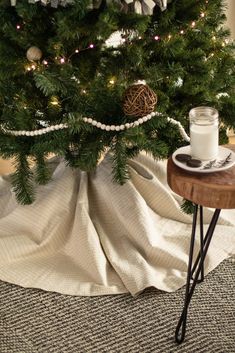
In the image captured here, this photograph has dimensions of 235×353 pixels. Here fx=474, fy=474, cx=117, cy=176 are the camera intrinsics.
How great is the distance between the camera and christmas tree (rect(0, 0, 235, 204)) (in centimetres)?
123

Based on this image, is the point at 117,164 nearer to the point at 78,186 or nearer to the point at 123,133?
the point at 123,133

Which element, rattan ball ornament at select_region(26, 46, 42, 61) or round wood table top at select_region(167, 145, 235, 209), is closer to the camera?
round wood table top at select_region(167, 145, 235, 209)

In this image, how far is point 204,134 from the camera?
0.98 metres

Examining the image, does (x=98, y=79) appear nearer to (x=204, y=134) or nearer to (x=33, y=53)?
(x=33, y=53)

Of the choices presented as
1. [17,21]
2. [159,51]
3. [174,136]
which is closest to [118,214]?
[174,136]

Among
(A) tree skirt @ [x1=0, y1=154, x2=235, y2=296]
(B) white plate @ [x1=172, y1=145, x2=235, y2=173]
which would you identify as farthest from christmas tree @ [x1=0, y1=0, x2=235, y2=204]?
(B) white plate @ [x1=172, y1=145, x2=235, y2=173]

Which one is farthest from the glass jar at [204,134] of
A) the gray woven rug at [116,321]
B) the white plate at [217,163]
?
the gray woven rug at [116,321]

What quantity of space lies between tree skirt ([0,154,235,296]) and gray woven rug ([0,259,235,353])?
0.04 meters

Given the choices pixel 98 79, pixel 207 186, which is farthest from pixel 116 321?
pixel 98 79

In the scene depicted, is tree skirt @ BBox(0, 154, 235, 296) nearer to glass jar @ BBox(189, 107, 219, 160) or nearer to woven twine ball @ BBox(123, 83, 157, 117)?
woven twine ball @ BBox(123, 83, 157, 117)

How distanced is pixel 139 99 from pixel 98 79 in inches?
6.7

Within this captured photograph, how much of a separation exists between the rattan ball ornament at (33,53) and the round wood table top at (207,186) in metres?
0.54

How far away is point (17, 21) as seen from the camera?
130cm

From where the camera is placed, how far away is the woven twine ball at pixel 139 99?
118 cm
